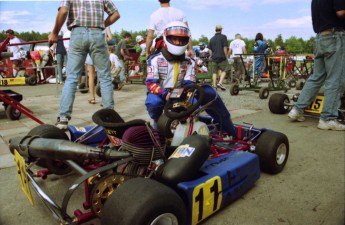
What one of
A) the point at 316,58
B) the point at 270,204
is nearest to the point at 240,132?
the point at 270,204

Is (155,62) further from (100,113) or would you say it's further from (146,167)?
(146,167)

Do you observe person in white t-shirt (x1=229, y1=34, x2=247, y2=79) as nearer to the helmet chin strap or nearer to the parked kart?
the parked kart

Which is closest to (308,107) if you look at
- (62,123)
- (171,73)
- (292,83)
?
(171,73)

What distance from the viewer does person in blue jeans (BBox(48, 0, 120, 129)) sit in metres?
3.52

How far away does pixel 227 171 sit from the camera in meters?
1.98

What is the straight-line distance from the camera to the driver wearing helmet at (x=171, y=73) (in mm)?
2668

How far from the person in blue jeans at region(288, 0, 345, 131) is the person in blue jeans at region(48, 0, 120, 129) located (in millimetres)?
2594

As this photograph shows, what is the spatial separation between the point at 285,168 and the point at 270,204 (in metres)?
0.71

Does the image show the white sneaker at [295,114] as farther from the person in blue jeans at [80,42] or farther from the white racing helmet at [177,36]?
the person in blue jeans at [80,42]

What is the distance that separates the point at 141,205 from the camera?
55.9 inches

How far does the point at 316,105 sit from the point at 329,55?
2.52 ft

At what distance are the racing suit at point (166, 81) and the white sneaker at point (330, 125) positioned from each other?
69.2 inches

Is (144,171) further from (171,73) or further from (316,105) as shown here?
(316,105)

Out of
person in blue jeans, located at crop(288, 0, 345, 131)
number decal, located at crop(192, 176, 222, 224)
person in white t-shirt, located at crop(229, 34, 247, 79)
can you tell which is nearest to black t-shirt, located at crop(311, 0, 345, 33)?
person in blue jeans, located at crop(288, 0, 345, 131)
